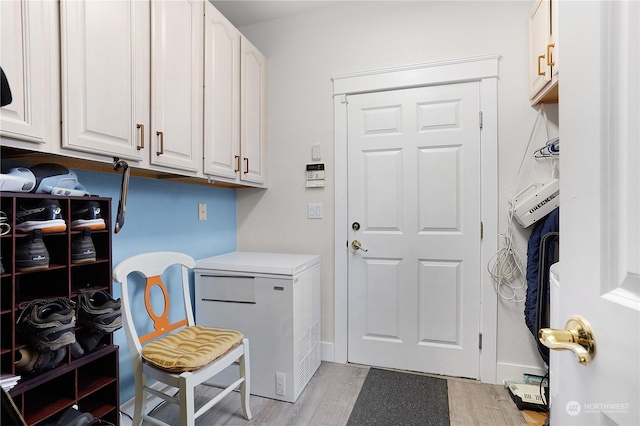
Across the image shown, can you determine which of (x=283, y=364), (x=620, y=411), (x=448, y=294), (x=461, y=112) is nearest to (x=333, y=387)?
(x=283, y=364)

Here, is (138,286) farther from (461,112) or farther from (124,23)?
(461,112)

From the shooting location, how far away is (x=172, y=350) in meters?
1.47

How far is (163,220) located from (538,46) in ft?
8.16

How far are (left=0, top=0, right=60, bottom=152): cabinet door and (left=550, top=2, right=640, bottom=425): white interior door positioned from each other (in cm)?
146

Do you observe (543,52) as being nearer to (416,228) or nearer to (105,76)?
(416,228)

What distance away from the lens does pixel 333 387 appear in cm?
199

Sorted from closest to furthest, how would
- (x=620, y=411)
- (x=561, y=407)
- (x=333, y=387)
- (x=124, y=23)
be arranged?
1. (x=620, y=411)
2. (x=561, y=407)
3. (x=124, y=23)
4. (x=333, y=387)

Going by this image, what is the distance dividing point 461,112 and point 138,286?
231 cm

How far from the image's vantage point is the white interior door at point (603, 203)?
428 millimetres

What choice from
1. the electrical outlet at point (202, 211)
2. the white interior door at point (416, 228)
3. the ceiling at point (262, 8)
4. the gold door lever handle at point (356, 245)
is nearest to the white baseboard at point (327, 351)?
the white interior door at point (416, 228)

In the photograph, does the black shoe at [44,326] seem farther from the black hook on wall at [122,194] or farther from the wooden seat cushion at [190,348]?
the wooden seat cushion at [190,348]

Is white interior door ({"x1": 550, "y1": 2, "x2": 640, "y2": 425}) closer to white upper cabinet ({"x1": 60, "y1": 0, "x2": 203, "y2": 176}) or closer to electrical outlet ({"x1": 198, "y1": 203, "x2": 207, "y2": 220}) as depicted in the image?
white upper cabinet ({"x1": 60, "y1": 0, "x2": 203, "y2": 176})

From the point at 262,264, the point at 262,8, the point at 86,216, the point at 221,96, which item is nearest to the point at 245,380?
the point at 262,264

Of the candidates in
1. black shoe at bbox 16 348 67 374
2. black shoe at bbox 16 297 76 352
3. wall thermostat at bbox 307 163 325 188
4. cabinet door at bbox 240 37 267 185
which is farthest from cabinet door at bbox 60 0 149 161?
wall thermostat at bbox 307 163 325 188
